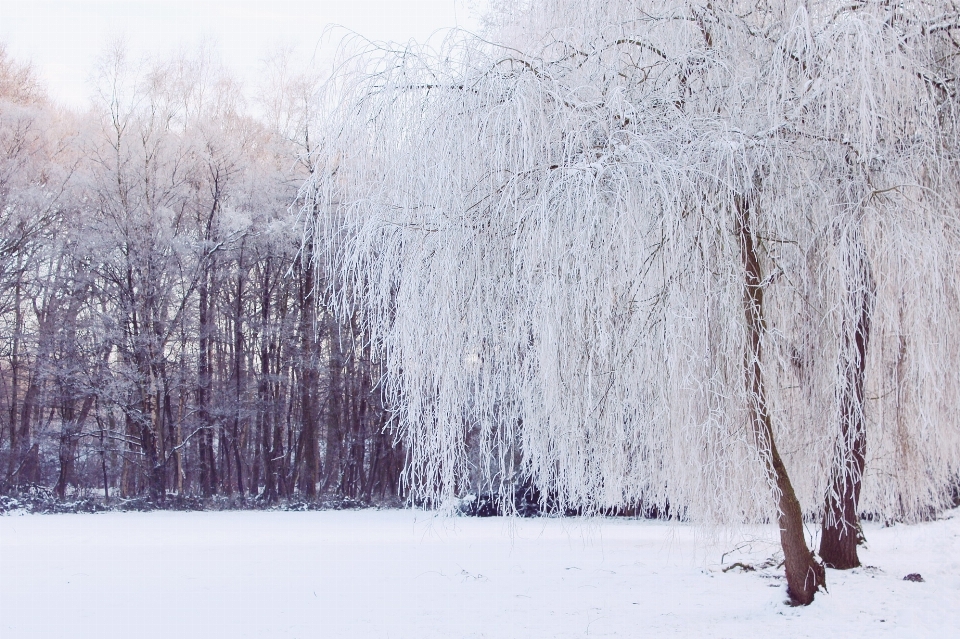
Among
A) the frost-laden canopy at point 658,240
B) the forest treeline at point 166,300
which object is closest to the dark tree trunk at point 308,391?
the forest treeline at point 166,300

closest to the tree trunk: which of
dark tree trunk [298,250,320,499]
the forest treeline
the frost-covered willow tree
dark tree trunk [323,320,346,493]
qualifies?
the frost-covered willow tree

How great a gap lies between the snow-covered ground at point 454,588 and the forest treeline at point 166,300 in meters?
5.43

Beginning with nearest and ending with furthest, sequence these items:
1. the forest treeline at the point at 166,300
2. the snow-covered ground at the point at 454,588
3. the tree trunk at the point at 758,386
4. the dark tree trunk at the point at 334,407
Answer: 1. the tree trunk at the point at 758,386
2. the snow-covered ground at the point at 454,588
3. the forest treeline at the point at 166,300
4. the dark tree trunk at the point at 334,407

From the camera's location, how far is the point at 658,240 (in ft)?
13.0

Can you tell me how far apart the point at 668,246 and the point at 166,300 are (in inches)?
526

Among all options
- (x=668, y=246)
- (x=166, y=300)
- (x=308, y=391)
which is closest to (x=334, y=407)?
(x=308, y=391)

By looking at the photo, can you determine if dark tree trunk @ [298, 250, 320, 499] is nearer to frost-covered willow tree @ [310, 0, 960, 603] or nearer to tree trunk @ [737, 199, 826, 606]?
frost-covered willow tree @ [310, 0, 960, 603]

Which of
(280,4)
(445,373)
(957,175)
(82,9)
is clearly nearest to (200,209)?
(82,9)

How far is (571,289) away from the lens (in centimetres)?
378

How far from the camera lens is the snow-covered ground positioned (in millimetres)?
5082

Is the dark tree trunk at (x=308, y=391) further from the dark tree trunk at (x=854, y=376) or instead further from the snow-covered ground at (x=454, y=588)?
the dark tree trunk at (x=854, y=376)

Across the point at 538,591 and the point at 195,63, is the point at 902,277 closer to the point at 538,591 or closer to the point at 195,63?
the point at 538,591

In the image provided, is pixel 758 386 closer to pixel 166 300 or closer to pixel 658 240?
pixel 658 240

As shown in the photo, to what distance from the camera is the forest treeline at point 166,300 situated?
48.1ft
